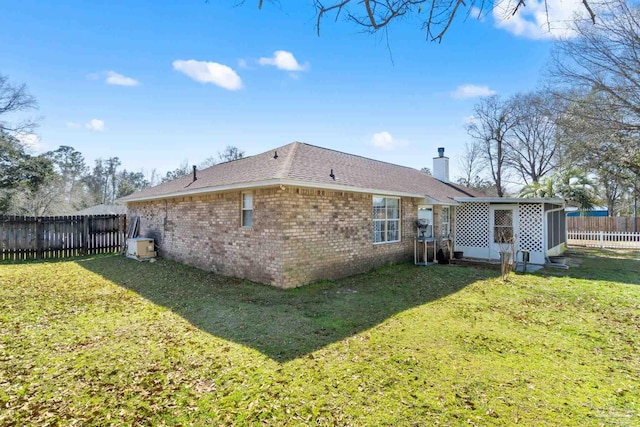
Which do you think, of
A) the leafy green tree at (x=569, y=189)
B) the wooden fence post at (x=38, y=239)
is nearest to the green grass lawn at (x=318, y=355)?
the wooden fence post at (x=38, y=239)

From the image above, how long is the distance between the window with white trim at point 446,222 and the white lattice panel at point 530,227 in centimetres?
264

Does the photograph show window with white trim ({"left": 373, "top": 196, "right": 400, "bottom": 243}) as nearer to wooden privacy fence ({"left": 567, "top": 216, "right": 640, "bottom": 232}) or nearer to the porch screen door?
the porch screen door

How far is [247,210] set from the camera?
8.52 metres

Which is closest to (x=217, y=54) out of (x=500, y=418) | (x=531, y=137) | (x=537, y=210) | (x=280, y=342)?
(x=280, y=342)

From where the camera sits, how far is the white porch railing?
1920 centimetres

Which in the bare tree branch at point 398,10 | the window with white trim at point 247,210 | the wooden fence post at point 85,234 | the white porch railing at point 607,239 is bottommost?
the white porch railing at point 607,239

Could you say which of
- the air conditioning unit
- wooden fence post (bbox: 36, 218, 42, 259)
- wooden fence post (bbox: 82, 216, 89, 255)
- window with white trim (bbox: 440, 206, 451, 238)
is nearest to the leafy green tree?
window with white trim (bbox: 440, 206, 451, 238)

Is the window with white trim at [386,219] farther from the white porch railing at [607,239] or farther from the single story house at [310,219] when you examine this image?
the white porch railing at [607,239]

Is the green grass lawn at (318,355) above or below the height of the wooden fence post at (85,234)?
below

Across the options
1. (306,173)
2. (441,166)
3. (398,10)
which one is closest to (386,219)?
(306,173)

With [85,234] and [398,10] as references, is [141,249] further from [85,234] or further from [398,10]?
[398,10]

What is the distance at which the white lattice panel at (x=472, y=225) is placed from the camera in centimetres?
1292

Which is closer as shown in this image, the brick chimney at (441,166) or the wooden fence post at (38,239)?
the wooden fence post at (38,239)

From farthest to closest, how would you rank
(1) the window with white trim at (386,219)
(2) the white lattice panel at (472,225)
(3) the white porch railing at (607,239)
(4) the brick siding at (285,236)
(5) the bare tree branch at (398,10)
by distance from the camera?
(3) the white porch railing at (607,239)
(2) the white lattice panel at (472,225)
(1) the window with white trim at (386,219)
(4) the brick siding at (285,236)
(5) the bare tree branch at (398,10)
